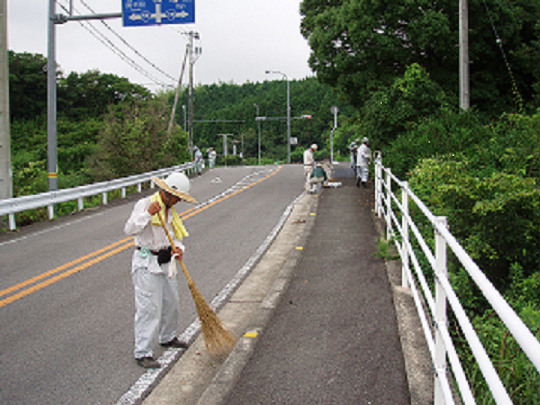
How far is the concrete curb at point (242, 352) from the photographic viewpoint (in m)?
4.59

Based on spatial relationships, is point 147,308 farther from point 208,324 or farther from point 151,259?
point 208,324

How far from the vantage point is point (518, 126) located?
10.0 meters

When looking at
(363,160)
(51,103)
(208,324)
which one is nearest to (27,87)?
Result: (51,103)

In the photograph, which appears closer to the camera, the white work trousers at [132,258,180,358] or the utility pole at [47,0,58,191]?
the white work trousers at [132,258,180,358]

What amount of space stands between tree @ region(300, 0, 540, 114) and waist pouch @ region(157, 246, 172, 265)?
16993mm

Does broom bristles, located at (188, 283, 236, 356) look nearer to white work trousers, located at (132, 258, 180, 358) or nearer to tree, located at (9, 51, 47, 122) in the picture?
white work trousers, located at (132, 258, 180, 358)

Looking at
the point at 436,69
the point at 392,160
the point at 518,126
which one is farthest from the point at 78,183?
the point at 518,126

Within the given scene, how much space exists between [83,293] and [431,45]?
16838 mm

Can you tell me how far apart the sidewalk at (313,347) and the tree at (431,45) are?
1377 cm

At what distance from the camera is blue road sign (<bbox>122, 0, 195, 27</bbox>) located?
1891cm

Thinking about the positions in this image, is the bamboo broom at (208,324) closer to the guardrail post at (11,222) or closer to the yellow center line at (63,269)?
the yellow center line at (63,269)

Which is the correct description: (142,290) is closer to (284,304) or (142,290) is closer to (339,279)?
(284,304)

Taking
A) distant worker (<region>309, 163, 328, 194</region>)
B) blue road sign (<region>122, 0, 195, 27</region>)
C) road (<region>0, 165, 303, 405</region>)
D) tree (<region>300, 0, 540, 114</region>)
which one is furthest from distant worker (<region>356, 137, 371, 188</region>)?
blue road sign (<region>122, 0, 195, 27</region>)

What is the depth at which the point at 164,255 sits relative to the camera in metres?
5.51
